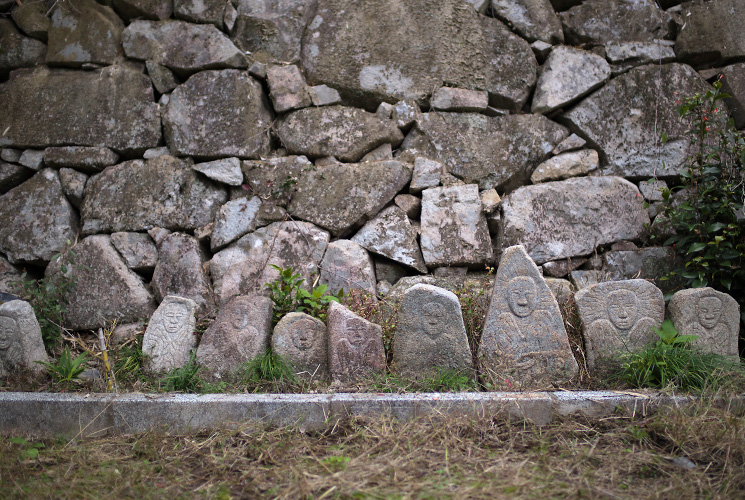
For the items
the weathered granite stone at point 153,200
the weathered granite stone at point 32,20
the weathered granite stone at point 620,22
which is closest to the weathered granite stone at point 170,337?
the weathered granite stone at point 153,200

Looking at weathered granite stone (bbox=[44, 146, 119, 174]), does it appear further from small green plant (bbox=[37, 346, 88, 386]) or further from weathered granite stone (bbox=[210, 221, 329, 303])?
small green plant (bbox=[37, 346, 88, 386])

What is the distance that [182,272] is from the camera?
3.59m

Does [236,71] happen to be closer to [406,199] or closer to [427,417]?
[406,199]

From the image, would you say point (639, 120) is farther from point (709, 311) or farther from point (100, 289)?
point (100, 289)

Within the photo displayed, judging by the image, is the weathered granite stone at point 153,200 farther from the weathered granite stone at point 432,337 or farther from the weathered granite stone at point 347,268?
the weathered granite stone at point 432,337

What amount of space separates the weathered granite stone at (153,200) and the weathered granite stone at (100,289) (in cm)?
21

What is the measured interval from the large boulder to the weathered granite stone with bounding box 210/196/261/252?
3.57 ft

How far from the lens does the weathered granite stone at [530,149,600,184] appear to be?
3783 mm

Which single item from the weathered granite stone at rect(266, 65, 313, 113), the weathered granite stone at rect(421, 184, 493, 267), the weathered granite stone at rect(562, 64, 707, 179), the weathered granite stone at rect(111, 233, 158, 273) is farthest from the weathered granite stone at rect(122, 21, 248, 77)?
the weathered granite stone at rect(562, 64, 707, 179)

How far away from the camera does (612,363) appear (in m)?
2.83

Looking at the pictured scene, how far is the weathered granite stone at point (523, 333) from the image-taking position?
2795 mm

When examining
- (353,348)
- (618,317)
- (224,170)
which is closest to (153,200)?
(224,170)

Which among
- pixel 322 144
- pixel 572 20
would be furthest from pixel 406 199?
pixel 572 20

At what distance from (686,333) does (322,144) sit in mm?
2658
